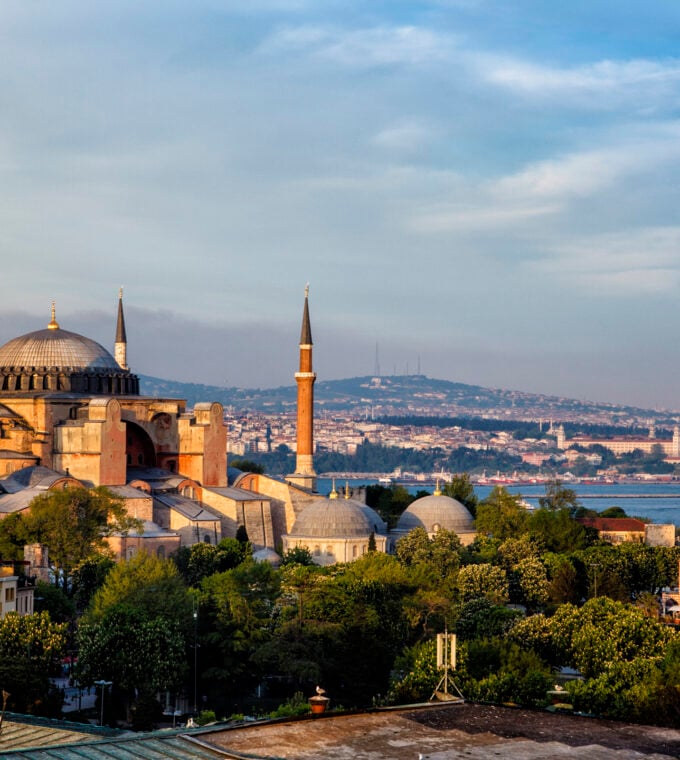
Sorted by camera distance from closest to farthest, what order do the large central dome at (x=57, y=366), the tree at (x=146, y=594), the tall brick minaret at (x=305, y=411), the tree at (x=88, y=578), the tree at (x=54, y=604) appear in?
the tree at (x=146, y=594)
the tree at (x=54, y=604)
the tree at (x=88, y=578)
the large central dome at (x=57, y=366)
the tall brick minaret at (x=305, y=411)

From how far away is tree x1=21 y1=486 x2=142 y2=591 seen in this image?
4403cm

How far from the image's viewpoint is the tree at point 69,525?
144 feet

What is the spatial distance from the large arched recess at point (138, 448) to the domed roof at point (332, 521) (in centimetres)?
641

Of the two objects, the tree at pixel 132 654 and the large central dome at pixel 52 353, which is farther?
the large central dome at pixel 52 353

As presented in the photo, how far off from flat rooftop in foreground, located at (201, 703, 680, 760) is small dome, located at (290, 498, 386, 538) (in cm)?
3062

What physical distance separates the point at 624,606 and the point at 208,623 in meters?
10.1

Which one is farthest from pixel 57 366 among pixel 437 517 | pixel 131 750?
pixel 131 750

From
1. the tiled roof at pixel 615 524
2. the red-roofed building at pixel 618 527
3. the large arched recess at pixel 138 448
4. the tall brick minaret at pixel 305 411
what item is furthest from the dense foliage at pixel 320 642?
the tiled roof at pixel 615 524

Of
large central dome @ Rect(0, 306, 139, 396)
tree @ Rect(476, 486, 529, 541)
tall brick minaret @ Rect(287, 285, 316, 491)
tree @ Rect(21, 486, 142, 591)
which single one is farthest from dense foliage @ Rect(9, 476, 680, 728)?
tall brick minaret @ Rect(287, 285, 316, 491)

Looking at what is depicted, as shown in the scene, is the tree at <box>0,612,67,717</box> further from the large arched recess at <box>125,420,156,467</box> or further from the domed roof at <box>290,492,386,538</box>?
the large arched recess at <box>125,420,156,467</box>

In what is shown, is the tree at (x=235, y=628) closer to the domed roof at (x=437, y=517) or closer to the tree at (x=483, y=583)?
the tree at (x=483, y=583)

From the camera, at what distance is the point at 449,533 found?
54844mm

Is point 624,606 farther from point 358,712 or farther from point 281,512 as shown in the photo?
point 281,512

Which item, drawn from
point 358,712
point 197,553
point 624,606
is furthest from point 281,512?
point 358,712
